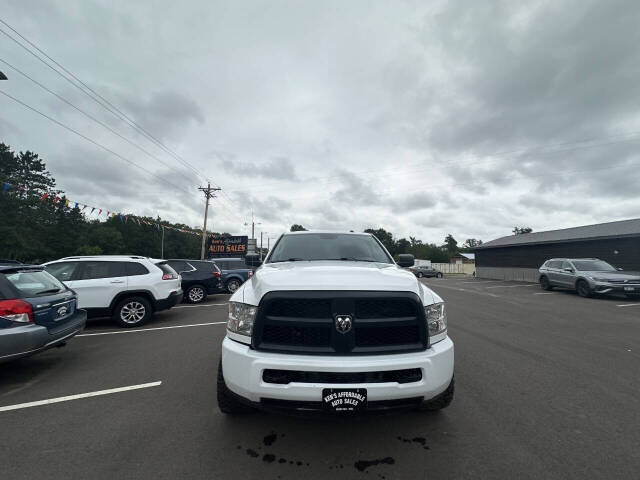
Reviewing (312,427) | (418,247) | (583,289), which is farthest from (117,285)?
(418,247)

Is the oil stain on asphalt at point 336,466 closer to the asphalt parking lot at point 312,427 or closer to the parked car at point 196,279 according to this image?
the asphalt parking lot at point 312,427

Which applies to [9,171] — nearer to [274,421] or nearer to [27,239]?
[27,239]

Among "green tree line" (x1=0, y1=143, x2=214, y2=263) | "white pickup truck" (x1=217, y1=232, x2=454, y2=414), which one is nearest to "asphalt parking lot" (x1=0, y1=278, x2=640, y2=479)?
"white pickup truck" (x1=217, y1=232, x2=454, y2=414)

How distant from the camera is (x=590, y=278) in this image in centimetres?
1109

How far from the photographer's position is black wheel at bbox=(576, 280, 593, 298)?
11221 millimetres

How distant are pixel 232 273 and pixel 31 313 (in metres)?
9.30

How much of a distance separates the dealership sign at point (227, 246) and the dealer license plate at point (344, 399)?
2790cm

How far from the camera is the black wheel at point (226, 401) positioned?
2422mm

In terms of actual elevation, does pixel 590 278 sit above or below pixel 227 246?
below

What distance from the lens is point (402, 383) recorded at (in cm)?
204

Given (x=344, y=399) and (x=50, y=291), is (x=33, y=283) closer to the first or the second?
(x=50, y=291)

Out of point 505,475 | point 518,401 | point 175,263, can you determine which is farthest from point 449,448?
point 175,263

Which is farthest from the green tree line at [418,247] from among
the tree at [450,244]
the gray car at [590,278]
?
the gray car at [590,278]

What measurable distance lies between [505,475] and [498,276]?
28.3 m
